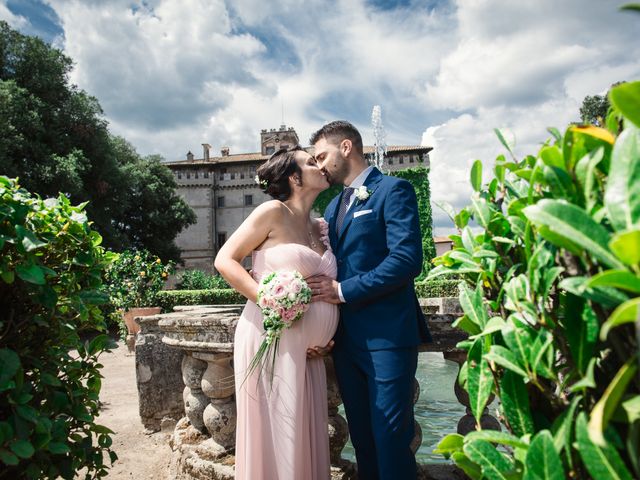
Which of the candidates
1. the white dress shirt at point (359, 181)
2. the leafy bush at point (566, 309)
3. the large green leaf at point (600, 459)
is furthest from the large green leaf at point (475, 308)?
the white dress shirt at point (359, 181)

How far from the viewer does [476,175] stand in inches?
49.4

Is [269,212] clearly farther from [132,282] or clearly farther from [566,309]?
[132,282]

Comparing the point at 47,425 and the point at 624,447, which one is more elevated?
the point at 624,447

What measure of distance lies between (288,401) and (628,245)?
1.87 metres

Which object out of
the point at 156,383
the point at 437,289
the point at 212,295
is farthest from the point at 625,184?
the point at 437,289

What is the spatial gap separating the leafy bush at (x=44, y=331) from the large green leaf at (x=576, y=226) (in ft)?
5.05

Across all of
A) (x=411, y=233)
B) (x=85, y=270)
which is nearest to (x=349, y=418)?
(x=411, y=233)

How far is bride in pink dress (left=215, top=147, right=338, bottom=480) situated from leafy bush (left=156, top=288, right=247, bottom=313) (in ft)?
43.8

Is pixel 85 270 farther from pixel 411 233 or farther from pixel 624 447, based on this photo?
pixel 624 447

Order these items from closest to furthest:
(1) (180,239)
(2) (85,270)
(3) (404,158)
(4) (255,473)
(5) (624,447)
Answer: (5) (624,447) < (2) (85,270) < (4) (255,473) < (3) (404,158) < (1) (180,239)

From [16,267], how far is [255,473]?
56.3 inches

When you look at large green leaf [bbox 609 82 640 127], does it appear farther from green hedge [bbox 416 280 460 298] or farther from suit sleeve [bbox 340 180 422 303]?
green hedge [bbox 416 280 460 298]

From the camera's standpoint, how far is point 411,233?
2.11 metres

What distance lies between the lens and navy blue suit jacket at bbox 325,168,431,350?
6.71ft
